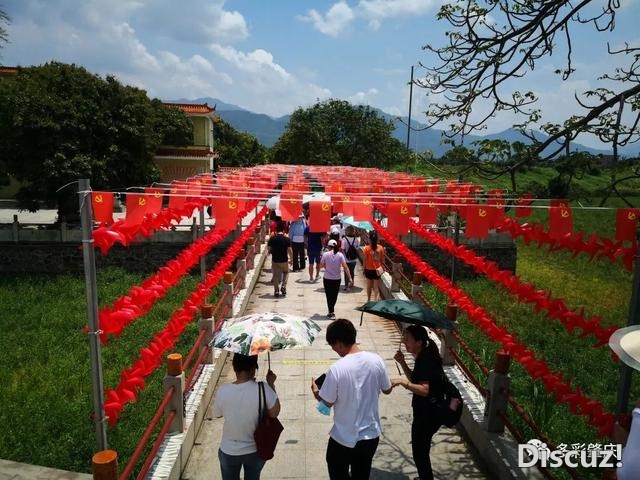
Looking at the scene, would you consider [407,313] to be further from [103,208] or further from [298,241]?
[298,241]

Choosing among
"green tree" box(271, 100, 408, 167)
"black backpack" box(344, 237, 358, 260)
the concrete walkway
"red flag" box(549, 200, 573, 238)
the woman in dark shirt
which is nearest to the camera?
the woman in dark shirt

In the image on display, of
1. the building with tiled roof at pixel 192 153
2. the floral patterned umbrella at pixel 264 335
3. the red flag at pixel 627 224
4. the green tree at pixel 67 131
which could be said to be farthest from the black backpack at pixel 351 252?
the building with tiled roof at pixel 192 153

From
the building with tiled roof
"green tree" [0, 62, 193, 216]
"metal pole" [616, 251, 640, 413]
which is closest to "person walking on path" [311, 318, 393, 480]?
"metal pole" [616, 251, 640, 413]

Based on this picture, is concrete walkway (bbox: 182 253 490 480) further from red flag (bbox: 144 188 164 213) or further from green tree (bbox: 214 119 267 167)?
green tree (bbox: 214 119 267 167)

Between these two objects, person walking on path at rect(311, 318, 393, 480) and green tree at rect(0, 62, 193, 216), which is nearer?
person walking on path at rect(311, 318, 393, 480)

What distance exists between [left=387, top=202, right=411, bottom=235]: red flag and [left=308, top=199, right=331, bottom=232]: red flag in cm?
119

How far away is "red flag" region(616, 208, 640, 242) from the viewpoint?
5.70 m

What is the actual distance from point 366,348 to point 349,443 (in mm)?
4821

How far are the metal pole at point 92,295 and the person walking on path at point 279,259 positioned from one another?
7064 millimetres

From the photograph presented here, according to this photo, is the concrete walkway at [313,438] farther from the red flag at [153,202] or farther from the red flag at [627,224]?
the red flag at [627,224]

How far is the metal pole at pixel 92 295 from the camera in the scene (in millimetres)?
3648

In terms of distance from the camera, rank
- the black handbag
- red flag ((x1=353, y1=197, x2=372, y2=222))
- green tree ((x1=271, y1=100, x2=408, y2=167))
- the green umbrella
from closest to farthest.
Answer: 1. the black handbag
2. the green umbrella
3. red flag ((x1=353, y1=197, x2=372, y2=222))
4. green tree ((x1=271, y1=100, x2=408, y2=167))

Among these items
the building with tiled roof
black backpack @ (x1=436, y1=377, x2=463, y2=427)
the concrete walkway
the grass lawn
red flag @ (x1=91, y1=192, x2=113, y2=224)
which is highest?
the building with tiled roof

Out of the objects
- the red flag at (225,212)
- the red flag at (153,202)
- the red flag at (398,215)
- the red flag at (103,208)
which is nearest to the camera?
the red flag at (103,208)
